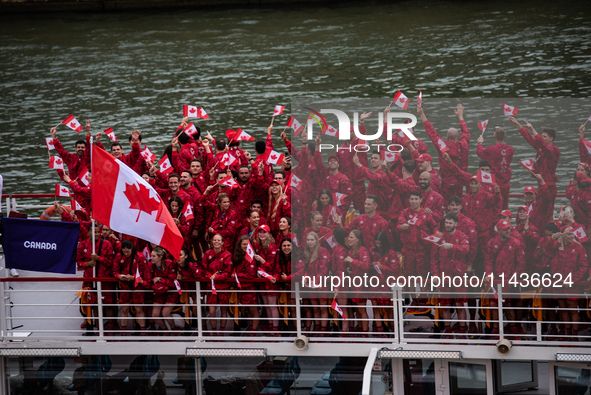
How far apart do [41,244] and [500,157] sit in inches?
259

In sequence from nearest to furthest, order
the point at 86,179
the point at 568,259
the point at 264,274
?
the point at 568,259 < the point at 264,274 < the point at 86,179

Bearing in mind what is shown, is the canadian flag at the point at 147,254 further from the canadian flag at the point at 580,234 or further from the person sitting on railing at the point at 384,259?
the canadian flag at the point at 580,234

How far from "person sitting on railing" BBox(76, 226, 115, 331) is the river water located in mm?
15738

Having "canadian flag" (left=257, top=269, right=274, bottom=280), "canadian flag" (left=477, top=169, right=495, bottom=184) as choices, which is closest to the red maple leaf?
"canadian flag" (left=257, top=269, right=274, bottom=280)

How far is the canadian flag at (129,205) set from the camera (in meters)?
10.9

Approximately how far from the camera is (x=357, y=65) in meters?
33.8

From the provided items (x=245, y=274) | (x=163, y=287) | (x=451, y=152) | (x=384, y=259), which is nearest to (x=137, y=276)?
(x=163, y=287)

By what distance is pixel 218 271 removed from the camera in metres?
11.0

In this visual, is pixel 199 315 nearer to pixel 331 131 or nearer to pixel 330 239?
pixel 330 239

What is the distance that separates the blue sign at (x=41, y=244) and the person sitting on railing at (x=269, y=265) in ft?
8.30

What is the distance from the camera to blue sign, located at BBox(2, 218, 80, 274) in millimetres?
11367

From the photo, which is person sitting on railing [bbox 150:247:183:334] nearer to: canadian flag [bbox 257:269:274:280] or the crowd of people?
the crowd of people

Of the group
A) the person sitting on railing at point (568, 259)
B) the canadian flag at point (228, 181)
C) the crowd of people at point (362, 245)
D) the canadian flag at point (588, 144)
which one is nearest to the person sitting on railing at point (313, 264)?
the crowd of people at point (362, 245)

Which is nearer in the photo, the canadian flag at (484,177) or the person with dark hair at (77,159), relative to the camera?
the canadian flag at (484,177)
